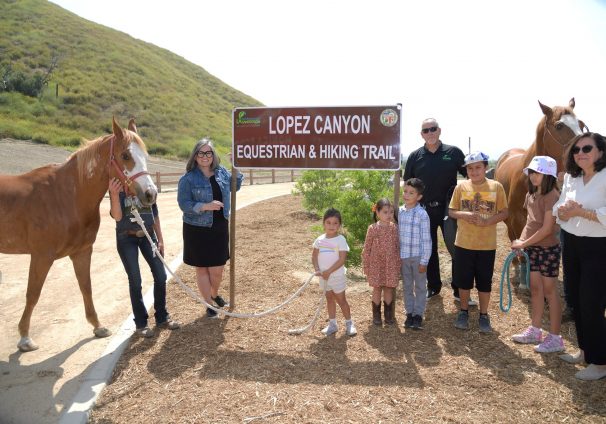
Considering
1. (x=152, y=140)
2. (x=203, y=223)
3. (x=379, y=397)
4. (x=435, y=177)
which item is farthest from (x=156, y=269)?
(x=152, y=140)

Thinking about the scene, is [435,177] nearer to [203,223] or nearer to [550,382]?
[550,382]

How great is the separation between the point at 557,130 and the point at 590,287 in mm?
2237

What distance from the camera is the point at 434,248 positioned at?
5547 mm

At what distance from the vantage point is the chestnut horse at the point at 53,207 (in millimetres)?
4398

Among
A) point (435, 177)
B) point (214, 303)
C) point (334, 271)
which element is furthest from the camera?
point (214, 303)

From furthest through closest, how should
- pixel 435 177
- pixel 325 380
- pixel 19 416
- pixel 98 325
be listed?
1. pixel 435 177
2. pixel 98 325
3. pixel 325 380
4. pixel 19 416

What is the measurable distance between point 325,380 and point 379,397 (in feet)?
1.71

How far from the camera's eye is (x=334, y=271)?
4504 mm

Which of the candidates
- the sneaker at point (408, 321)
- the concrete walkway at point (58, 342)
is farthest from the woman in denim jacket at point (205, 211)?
the sneaker at point (408, 321)

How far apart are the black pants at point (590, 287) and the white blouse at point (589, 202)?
0.07m

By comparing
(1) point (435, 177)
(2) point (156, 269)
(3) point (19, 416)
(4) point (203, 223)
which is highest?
(1) point (435, 177)

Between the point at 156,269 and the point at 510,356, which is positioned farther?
the point at 156,269

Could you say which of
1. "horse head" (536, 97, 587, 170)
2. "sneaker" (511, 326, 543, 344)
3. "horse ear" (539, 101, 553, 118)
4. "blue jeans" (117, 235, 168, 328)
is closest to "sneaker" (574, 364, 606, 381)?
"sneaker" (511, 326, 543, 344)

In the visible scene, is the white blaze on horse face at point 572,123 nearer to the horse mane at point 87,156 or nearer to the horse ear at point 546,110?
the horse ear at point 546,110
